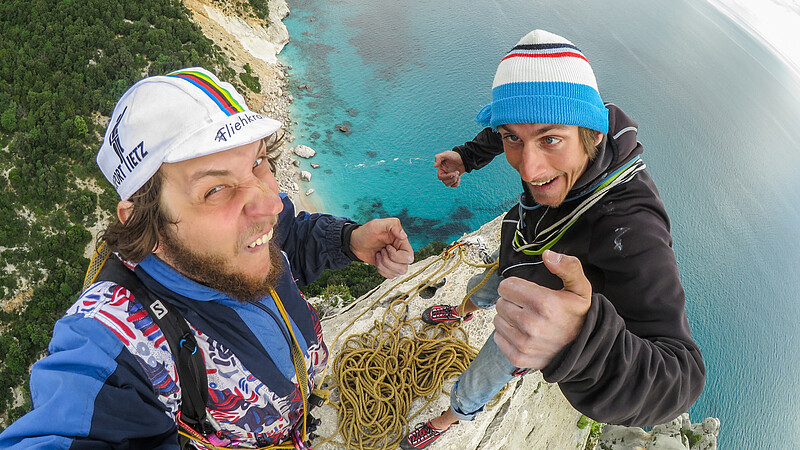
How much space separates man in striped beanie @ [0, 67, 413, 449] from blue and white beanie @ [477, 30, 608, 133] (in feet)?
4.89

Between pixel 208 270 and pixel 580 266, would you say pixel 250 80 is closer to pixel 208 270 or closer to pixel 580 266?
pixel 208 270


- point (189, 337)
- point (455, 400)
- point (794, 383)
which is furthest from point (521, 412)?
point (794, 383)

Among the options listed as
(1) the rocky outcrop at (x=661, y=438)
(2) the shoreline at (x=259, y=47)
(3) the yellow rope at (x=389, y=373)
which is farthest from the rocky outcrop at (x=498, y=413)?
(2) the shoreline at (x=259, y=47)

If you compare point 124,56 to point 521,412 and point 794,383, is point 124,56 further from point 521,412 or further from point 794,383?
point 794,383

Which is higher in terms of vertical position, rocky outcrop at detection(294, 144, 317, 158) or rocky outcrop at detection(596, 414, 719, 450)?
rocky outcrop at detection(596, 414, 719, 450)

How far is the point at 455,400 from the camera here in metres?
3.61

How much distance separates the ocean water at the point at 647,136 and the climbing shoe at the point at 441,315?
1723 cm

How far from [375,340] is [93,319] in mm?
3337

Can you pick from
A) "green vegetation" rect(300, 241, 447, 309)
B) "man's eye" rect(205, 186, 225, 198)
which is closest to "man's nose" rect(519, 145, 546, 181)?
"man's eye" rect(205, 186, 225, 198)

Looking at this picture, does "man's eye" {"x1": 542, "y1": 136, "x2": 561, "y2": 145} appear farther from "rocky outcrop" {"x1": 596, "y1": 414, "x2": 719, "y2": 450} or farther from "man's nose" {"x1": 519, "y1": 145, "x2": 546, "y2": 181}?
"rocky outcrop" {"x1": 596, "y1": 414, "x2": 719, "y2": 450}

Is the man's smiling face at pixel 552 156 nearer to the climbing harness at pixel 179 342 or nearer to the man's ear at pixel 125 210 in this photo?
the climbing harness at pixel 179 342

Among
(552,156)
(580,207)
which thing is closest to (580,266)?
(580,207)

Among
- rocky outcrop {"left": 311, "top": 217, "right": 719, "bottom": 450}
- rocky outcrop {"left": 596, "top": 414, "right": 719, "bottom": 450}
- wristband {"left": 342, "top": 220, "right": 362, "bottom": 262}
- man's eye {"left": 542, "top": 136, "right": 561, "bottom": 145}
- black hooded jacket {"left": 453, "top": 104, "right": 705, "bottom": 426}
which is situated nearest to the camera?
black hooded jacket {"left": 453, "top": 104, "right": 705, "bottom": 426}

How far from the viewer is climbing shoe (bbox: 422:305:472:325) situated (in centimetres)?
473
